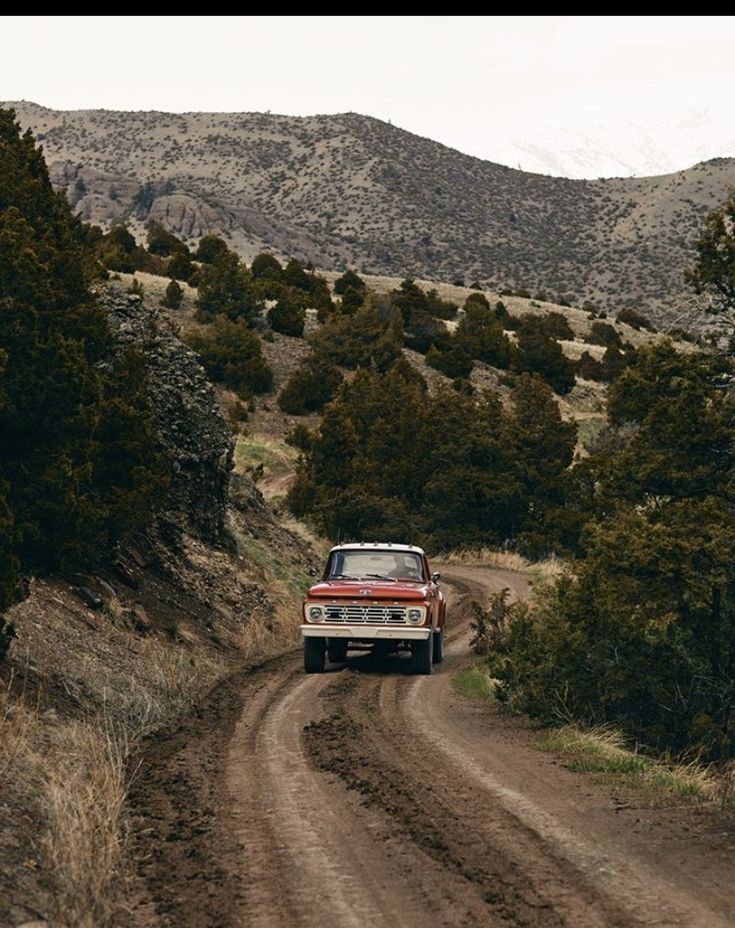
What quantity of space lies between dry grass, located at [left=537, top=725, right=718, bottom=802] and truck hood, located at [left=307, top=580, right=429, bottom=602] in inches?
196

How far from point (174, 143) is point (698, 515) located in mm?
151548

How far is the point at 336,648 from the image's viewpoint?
65.1 feet

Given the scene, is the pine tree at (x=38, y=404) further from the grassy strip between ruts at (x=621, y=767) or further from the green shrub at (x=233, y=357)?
the green shrub at (x=233, y=357)

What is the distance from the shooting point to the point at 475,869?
801 centimetres

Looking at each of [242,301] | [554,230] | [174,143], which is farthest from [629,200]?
[242,301]

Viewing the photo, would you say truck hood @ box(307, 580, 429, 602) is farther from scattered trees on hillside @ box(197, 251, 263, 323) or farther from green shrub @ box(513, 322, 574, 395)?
green shrub @ box(513, 322, 574, 395)

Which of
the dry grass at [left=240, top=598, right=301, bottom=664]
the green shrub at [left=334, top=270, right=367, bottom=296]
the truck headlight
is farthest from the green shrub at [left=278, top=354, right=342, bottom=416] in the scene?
the truck headlight

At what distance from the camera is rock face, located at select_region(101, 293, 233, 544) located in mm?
24000

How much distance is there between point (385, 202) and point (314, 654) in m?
118

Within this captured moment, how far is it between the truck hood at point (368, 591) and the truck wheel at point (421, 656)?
0.89 m

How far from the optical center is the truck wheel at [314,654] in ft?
63.2

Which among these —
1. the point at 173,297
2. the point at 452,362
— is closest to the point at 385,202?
the point at 452,362

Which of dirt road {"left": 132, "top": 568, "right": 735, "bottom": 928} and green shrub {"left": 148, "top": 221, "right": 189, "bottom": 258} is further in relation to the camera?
green shrub {"left": 148, "top": 221, "right": 189, "bottom": 258}

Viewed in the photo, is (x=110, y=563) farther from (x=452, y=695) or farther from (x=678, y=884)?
(x=678, y=884)
